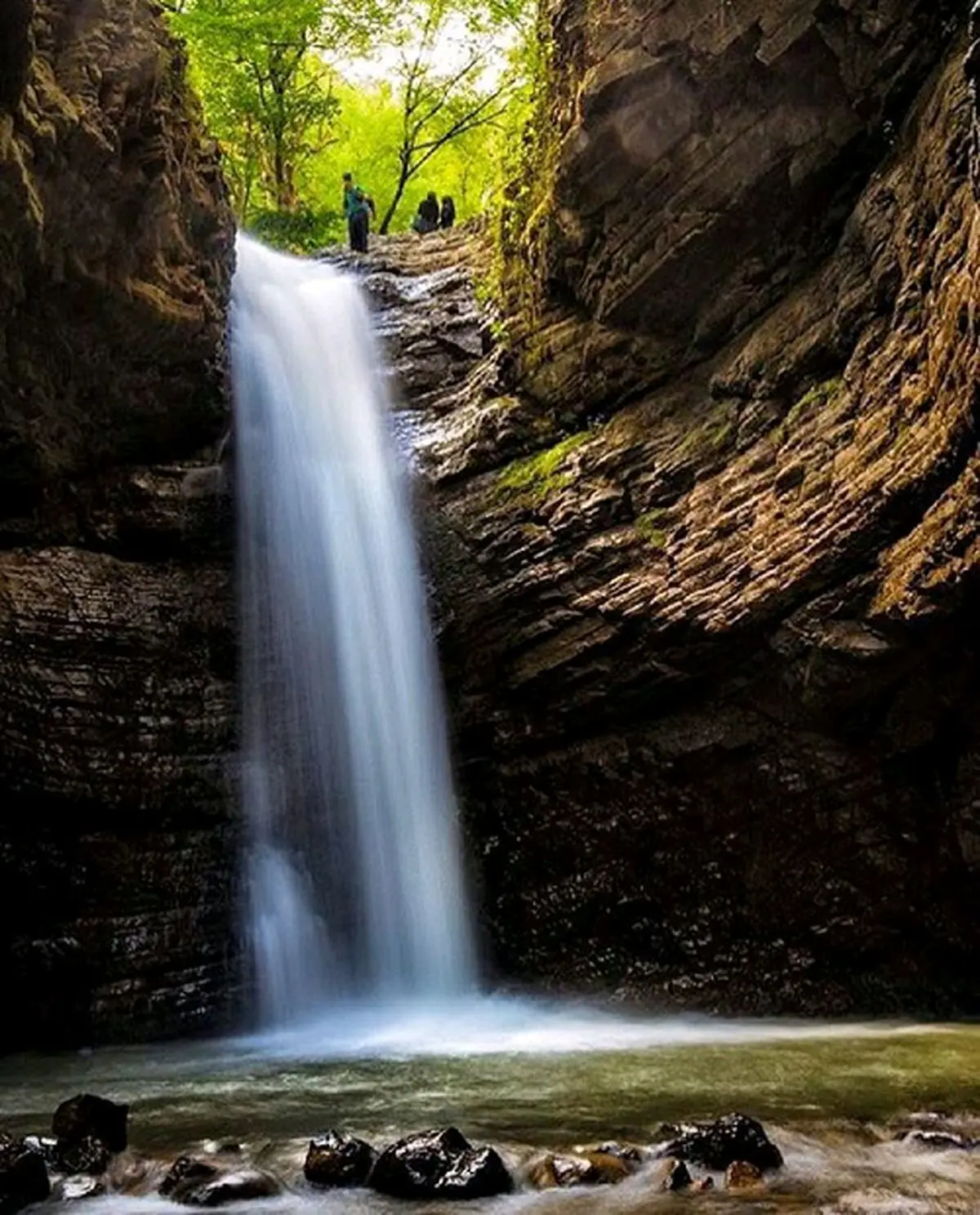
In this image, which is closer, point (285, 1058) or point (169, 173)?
point (285, 1058)

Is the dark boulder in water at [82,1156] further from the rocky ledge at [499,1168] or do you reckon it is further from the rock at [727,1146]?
the rock at [727,1146]

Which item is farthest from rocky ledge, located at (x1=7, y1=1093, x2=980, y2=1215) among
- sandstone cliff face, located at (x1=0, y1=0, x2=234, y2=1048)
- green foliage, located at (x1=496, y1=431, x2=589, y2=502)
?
green foliage, located at (x1=496, y1=431, x2=589, y2=502)

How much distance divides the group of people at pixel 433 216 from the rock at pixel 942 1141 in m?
20.5

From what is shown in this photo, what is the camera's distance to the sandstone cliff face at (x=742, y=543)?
30.8ft

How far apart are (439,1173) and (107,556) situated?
8.36 metres

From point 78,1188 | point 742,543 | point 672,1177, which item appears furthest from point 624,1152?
point 742,543

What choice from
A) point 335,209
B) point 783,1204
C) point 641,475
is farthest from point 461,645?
point 335,209

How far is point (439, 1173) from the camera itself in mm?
4980

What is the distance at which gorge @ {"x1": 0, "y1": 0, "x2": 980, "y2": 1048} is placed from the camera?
9.56 m

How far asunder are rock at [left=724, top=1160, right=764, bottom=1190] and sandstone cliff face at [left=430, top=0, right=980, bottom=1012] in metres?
5.11

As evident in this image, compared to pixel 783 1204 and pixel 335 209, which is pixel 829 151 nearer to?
pixel 783 1204

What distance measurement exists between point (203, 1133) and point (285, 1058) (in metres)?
2.97

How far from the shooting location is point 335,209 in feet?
88.8

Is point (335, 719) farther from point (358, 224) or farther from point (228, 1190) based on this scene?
point (358, 224)
